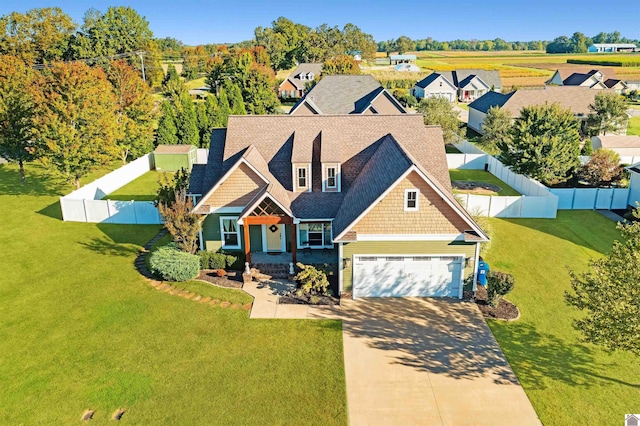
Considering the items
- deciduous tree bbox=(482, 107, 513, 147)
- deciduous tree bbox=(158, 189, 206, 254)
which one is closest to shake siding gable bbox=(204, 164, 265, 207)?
deciduous tree bbox=(158, 189, 206, 254)

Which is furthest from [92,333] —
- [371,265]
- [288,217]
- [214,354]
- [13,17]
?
[13,17]

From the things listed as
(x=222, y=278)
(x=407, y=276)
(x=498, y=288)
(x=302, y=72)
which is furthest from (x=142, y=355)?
(x=302, y=72)

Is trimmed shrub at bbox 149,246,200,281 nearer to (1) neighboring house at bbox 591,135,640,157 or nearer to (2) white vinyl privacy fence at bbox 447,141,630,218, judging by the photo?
(2) white vinyl privacy fence at bbox 447,141,630,218

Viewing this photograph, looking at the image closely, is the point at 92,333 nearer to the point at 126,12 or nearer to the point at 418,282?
the point at 418,282

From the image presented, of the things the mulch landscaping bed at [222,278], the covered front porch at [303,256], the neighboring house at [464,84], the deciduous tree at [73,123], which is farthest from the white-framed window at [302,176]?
the neighboring house at [464,84]

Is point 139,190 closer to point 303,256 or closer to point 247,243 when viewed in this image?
point 247,243

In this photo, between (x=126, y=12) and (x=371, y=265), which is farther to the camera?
(x=126, y=12)
